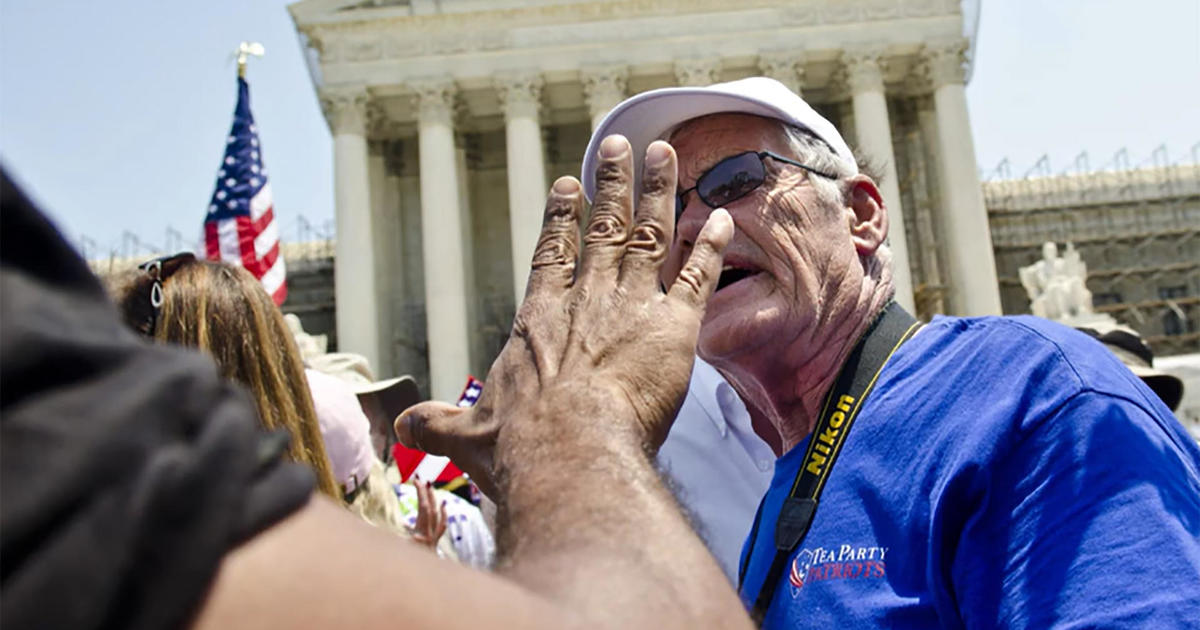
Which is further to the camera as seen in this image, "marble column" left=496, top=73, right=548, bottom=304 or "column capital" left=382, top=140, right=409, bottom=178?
"column capital" left=382, top=140, right=409, bottom=178

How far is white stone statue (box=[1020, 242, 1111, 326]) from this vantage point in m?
24.8

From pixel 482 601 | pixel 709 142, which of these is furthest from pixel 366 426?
pixel 482 601


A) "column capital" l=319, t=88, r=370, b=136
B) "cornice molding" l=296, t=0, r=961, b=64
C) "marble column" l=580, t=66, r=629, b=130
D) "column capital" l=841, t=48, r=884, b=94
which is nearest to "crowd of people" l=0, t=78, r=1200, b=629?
"marble column" l=580, t=66, r=629, b=130

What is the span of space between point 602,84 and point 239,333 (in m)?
27.2

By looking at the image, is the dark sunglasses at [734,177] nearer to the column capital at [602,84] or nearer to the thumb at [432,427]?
the thumb at [432,427]

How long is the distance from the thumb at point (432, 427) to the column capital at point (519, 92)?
2791 centimetres

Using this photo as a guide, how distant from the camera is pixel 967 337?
2199 millimetres

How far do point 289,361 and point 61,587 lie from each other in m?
2.06

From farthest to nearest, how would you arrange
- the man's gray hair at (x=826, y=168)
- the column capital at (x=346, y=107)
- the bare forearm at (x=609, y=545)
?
the column capital at (x=346, y=107) → the man's gray hair at (x=826, y=168) → the bare forearm at (x=609, y=545)

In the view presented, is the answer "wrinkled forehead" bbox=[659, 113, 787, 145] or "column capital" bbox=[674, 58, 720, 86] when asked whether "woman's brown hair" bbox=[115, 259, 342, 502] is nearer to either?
"wrinkled forehead" bbox=[659, 113, 787, 145]

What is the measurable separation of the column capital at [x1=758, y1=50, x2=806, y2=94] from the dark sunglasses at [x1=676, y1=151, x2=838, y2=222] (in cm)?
2726

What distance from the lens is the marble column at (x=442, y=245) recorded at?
2770 centimetres

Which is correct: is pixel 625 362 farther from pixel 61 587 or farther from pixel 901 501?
pixel 901 501

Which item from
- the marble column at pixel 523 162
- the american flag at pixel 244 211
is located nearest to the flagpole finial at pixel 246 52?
the american flag at pixel 244 211
